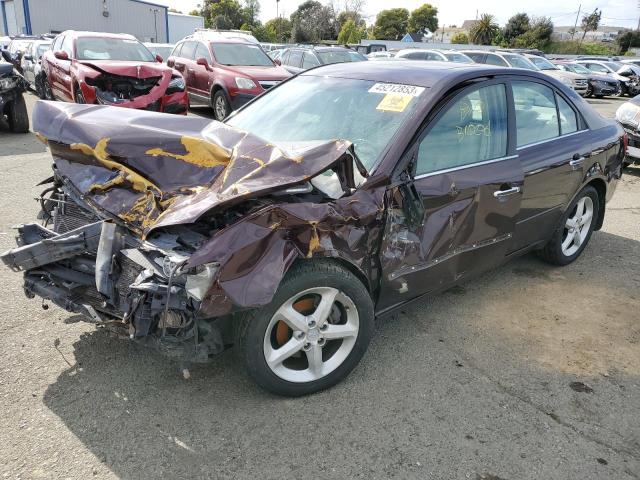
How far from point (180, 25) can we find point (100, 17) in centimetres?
905

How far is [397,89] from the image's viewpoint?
3221mm

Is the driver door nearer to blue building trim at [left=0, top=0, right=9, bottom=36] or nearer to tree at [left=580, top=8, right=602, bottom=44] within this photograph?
blue building trim at [left=0, top=0, right=9, bottom=36]

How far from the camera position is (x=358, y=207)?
8.57 feet

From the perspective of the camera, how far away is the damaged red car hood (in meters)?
8.77

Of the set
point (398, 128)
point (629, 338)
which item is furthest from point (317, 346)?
point (629, 338)

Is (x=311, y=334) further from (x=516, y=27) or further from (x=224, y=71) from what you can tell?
(x=516, y=27)

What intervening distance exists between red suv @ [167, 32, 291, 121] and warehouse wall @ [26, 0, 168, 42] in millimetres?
33317

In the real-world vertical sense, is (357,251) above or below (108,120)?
below

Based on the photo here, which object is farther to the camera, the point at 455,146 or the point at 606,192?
the point at 606,192

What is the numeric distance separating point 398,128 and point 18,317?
2.69m

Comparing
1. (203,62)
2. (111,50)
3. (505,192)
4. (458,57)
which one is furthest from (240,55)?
(505,192)

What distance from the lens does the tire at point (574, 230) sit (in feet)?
14.4

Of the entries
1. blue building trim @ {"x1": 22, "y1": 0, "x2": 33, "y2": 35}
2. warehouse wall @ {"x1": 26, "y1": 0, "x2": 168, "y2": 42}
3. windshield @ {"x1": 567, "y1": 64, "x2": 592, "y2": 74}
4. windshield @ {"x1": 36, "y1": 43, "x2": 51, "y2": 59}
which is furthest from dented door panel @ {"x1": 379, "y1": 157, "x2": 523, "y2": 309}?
blue building trim @ {"x1": 22, "y1": 0, "x2": 33, "y2": 35}

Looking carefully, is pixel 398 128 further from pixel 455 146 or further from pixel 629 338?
pixel 629 338
